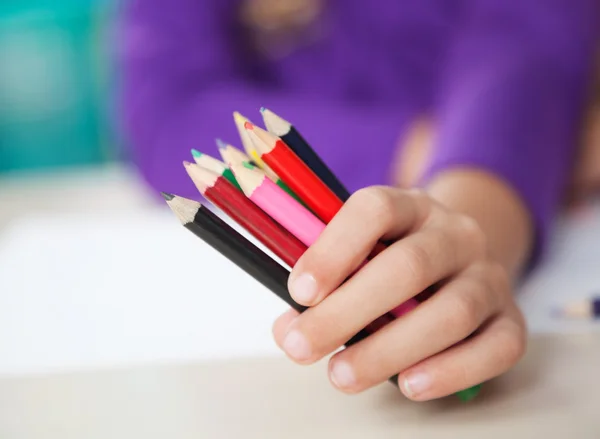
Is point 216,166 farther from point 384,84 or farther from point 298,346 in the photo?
point 384,84

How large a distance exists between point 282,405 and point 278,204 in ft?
0.30

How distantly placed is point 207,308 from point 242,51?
35 centimetres

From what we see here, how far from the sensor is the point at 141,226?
0.49 m

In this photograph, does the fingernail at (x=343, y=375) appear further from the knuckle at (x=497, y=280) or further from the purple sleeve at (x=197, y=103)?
the purple sleeve at (x=197, y=103)

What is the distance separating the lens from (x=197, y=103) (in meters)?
0.52

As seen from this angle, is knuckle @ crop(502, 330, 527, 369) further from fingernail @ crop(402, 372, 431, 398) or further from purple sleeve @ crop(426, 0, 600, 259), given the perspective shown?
purple sleeve @ crop(426, 0, 600, 259)

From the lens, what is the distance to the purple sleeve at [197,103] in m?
0.47

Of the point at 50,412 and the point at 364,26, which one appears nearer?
the point at 50,412

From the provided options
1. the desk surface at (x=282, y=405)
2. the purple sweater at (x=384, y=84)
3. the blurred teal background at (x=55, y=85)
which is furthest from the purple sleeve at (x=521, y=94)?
the blurred teal background at (x=55, y=85)

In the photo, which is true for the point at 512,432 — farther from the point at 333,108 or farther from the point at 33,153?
the point at 33,153

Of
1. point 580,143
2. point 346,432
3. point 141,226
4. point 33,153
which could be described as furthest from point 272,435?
point 33,153

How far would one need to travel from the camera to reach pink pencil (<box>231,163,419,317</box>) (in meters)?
0.21

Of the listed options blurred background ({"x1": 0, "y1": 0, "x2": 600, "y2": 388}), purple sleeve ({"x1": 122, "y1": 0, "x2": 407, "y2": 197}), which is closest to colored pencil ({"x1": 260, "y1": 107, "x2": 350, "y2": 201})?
blurred background ({"x1": 0, "y1": 0, "x2": 600, "y2": 388})

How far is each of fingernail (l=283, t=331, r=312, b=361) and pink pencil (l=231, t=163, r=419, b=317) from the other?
30 mm
